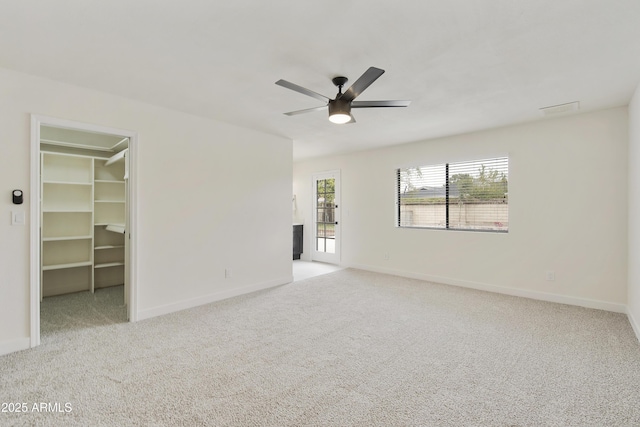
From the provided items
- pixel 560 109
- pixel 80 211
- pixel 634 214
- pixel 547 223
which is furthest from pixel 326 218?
pixel 634 214

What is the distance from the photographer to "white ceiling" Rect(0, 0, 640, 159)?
1812 millimetres

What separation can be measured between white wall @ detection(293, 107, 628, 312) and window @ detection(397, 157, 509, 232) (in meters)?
0.13

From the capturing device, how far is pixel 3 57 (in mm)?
2381

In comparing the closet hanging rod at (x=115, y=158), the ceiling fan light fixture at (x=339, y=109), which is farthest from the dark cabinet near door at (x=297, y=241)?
the ceiling fan light fixture at (x=339, y=109)

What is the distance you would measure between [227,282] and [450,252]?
3.41 m

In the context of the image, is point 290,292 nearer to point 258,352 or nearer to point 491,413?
point 258,352

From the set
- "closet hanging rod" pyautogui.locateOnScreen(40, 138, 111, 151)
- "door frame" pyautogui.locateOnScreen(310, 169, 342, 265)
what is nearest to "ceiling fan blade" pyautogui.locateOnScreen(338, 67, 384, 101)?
"closet hanging rod" pyautogui.locateOnScreen(40, 138, 111, 151)

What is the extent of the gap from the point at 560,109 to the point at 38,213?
544 centimetres

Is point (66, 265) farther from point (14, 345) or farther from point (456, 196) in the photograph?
point (456, 196)

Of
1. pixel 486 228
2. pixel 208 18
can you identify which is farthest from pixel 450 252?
pixel 208 18

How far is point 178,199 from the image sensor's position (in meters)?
3.71

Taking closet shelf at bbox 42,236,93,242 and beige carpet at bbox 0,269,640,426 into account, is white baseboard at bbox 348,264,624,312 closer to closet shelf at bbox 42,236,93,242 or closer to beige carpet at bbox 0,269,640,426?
beige carpet at bbox 0,269,640,426

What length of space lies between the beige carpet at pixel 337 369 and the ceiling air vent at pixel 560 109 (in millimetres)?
2323

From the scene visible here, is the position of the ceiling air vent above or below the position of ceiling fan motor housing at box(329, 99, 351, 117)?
above
